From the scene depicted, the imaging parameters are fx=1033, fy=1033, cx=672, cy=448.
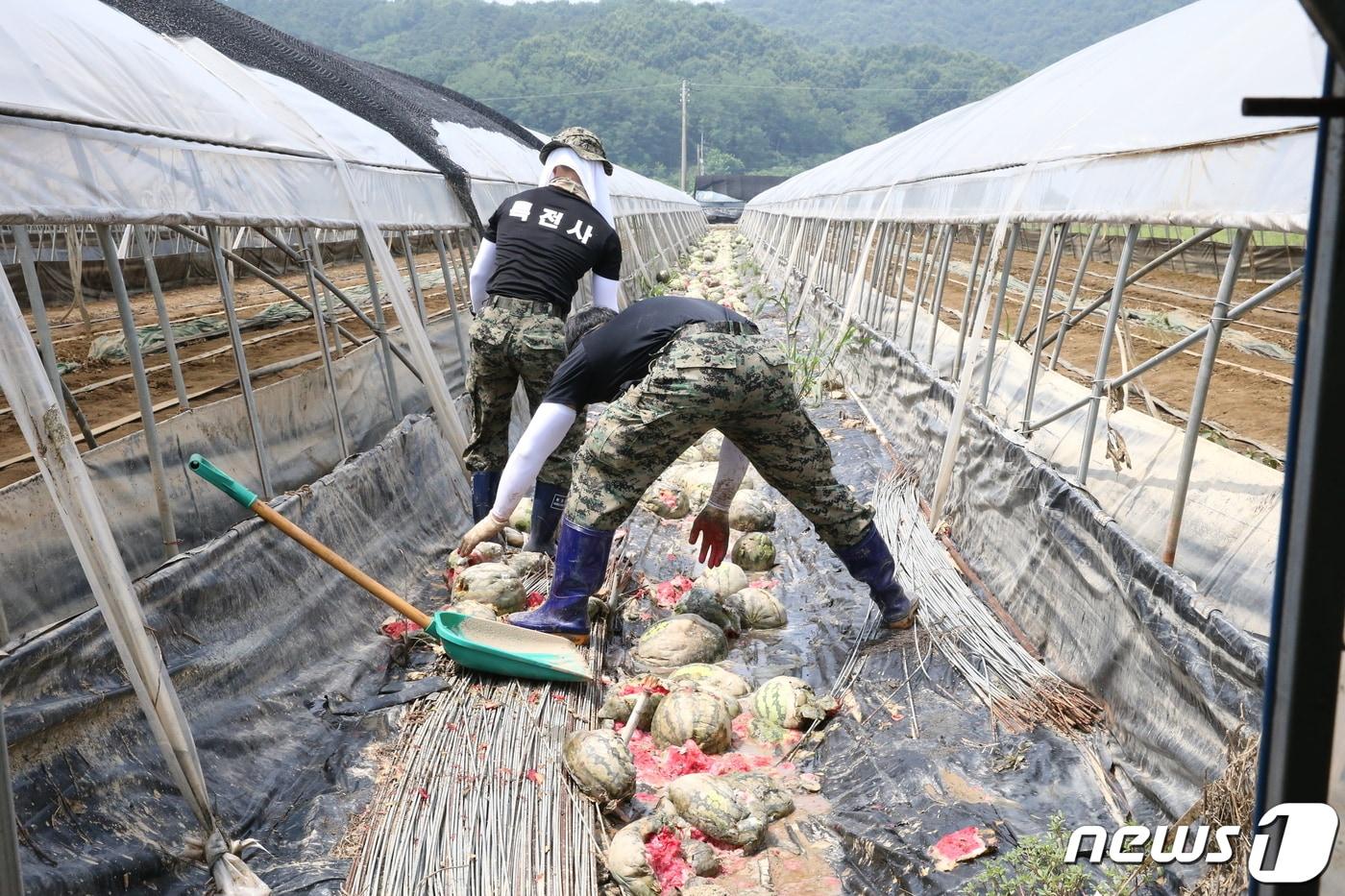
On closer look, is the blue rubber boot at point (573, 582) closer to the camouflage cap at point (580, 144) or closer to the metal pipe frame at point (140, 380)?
the metal pipe frame at point (140, 380)

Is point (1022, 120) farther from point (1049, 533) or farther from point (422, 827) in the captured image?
point (422, 827)

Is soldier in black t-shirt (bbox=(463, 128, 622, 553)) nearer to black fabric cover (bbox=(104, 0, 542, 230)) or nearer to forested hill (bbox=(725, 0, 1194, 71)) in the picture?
black fabric cover (bbox=(104, 0, 542, 230))

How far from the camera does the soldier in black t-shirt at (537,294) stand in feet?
16.8

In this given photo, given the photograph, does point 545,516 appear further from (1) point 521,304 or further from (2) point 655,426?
(2) point 655,426

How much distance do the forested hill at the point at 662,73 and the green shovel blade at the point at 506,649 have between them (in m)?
89.5

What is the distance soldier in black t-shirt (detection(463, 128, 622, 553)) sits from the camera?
16.8ft

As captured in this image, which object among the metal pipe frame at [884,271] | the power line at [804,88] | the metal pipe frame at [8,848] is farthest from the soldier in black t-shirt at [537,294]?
the power line at [804,88]

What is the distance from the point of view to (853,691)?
Answer: 160 inches

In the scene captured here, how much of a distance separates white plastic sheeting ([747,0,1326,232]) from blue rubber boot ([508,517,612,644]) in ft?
7.96

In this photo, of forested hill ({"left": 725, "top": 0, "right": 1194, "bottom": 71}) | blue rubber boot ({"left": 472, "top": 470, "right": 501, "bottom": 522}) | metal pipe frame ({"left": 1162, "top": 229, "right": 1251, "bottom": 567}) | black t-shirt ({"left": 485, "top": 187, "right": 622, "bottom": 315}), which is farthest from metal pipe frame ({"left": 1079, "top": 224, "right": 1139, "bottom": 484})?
forested hill ({"left": 725, "top": 0, "right": 1194, "bottom": 71})

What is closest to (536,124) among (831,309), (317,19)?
(317,19)

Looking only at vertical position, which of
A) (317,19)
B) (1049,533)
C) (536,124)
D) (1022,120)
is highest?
(317,19)

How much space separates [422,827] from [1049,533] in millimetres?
2792


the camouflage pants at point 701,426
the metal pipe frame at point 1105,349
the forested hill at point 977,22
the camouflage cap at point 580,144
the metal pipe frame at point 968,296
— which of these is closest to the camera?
the camouflage pants at point 701,426
